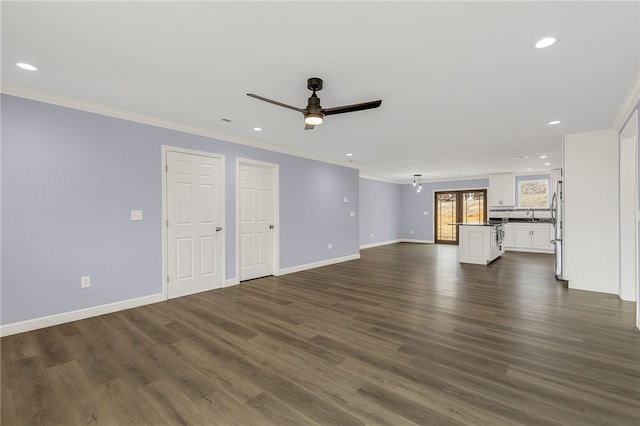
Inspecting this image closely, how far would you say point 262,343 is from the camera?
2.79 m

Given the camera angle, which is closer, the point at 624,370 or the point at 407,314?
the point at 624,370

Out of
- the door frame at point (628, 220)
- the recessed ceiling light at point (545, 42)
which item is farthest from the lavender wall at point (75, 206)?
the door frame at point (628, 220)

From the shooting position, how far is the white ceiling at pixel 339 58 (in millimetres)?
1870

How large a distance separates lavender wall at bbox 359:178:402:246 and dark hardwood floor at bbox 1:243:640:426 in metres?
6.01

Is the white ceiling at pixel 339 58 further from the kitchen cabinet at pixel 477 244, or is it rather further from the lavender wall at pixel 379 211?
the lavender wall at pixel 379 211

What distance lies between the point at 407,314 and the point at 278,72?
3.05 meters

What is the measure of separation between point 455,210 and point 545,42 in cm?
952

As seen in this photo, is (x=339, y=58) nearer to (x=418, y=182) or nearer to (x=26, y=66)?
(x=26, y=66)

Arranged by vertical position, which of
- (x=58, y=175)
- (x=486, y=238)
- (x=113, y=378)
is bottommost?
(x=113, y=378)

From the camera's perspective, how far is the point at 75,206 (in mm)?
3375

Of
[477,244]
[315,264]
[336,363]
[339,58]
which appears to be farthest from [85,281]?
[477,244]

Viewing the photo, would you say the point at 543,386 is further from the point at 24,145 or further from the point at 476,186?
the point at 476,186

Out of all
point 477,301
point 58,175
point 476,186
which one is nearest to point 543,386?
point 477,301

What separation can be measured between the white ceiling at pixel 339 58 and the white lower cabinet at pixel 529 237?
17.5 ft
